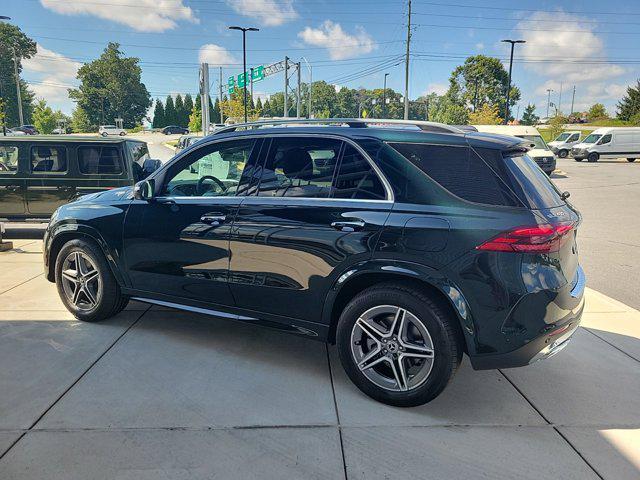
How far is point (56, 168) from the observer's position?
834 centimetres

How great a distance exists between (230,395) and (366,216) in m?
1.53

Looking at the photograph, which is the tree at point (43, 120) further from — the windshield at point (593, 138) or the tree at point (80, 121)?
the windshield at point (593, 138)

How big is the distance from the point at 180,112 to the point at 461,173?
115 meters

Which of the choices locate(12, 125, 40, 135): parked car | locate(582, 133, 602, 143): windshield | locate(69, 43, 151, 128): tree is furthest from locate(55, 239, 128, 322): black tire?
locate(69, 43, 151, 128): tree

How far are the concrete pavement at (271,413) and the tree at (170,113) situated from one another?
112 m

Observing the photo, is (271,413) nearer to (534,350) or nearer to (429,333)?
(429,333)

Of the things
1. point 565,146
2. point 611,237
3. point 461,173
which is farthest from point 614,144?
point 461,173

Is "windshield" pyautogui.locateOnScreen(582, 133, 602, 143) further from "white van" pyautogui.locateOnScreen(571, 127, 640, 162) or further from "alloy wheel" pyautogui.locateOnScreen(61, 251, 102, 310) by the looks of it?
"alloy wheel" pyautogui.locateOnScreen(61, 251, 102, 310)

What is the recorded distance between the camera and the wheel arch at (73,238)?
13.9ft

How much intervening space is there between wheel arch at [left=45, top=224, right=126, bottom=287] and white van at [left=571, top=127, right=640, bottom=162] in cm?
3478

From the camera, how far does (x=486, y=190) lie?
9.27ft

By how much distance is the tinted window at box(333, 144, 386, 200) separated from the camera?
3100 mm

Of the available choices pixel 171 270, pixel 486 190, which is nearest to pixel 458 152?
pixel 486 190

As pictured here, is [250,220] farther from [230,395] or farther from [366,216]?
[230,395]
